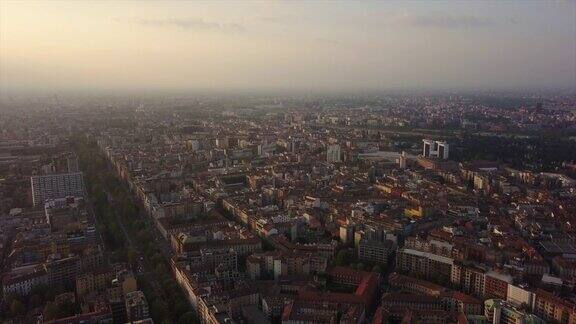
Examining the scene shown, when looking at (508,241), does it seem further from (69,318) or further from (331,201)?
(69,318)

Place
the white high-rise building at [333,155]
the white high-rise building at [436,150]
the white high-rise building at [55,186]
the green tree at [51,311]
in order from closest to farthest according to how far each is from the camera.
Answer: the green tree at [51,311] < the white high-rise building at [55,186] < the white high-rise building at [333,155] < the white high-rise building at [436,150]

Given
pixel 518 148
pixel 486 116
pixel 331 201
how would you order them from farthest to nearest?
pixel 486 116
pixel 518 148
pixel 331 201

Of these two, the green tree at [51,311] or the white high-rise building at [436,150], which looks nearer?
the green tree at [51,311]

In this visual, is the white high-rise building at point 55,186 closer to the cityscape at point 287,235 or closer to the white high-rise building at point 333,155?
the cityscape at point 287,235

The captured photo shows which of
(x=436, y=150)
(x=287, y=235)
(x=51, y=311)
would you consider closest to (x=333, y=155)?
(x=436, y=150)

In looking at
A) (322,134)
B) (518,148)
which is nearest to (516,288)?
(518,148)

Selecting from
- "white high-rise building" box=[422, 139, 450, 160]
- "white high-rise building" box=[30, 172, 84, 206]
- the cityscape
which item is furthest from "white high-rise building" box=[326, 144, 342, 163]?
"white high-rise building" box=[30, 172, 84, 206]

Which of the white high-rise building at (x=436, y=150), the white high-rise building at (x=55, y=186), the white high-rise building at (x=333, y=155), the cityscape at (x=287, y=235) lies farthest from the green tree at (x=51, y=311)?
the white high-rise building at (x=436, y=150)
